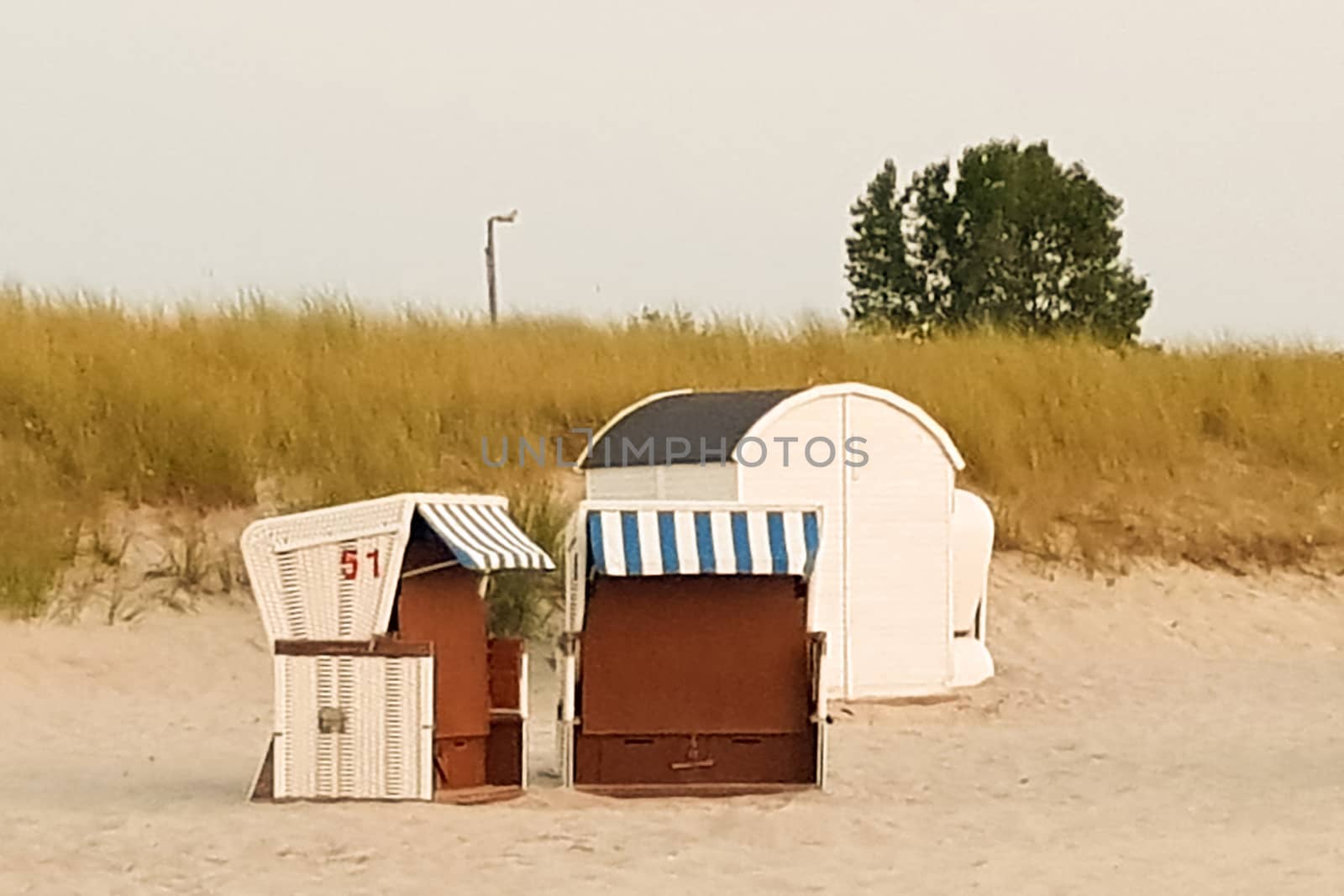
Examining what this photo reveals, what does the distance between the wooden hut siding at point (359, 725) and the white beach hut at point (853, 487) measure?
495 cm

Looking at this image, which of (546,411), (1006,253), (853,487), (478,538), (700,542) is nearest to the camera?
(478,538)

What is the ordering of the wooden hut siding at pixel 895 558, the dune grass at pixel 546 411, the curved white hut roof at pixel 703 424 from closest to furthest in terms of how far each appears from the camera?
the curved white hut roof at pixel 703 424 < the wooden hut siding at pixel 895 558 < the dune grass at pixel 546 411

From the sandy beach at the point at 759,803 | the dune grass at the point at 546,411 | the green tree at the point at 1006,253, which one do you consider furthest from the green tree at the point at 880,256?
the sandy beach at the point at 759,803

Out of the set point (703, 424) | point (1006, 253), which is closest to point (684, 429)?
point (703, 424)

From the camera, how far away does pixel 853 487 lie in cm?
1480

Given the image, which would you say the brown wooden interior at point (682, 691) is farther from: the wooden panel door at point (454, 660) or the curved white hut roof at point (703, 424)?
the curved white hut roof at point (703, 424)

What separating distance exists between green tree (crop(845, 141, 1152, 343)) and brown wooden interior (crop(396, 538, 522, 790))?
29369 mm

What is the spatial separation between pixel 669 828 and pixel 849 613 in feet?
18.9

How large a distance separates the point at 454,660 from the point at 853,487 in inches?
206

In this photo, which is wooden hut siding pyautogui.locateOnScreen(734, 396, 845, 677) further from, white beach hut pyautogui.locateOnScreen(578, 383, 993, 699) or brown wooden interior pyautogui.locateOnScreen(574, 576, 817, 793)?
brown wooden interior pyautogui.locateOnScreen(574, 576, 817, 793)

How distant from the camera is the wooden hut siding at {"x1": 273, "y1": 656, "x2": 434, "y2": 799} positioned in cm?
965

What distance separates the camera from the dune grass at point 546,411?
709 inches

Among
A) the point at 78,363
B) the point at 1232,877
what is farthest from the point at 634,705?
the point at 78,363

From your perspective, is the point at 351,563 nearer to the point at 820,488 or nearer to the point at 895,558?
the point at 820,488
